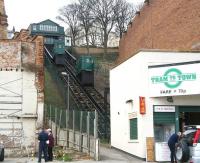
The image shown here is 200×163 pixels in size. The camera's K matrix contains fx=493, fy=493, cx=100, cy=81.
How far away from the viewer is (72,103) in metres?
46.8

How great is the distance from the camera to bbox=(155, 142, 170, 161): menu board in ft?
84.2

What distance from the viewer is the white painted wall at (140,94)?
26219 mm

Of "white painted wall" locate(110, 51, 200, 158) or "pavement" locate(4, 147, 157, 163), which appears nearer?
"pavement" locate(4, 147, 157, 163)

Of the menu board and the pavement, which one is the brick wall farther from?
the menu board

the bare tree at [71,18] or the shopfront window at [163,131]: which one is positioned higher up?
the bare tree at [71,18]

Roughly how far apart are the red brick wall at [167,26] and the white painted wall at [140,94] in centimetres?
426

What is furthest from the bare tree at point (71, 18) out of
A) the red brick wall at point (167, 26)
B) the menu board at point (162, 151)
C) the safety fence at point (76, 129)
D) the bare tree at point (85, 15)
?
the menu board at point (162, 151)

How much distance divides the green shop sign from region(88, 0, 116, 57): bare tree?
49.7 meters

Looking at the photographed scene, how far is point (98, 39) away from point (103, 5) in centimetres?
1060

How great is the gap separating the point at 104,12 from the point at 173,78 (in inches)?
1987

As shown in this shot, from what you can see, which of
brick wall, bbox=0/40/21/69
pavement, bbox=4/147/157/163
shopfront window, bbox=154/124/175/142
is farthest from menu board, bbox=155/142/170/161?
brick wall, bbox=0/40/21/69

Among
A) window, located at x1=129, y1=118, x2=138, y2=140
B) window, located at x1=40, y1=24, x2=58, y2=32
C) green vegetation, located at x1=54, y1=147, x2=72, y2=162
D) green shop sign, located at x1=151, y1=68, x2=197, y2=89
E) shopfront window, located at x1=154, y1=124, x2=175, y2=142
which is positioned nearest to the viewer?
green vegetation, located at x1=54, y1=147, x2=72, y2=162

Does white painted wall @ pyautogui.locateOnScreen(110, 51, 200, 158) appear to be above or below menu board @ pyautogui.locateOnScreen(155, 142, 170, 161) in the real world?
above

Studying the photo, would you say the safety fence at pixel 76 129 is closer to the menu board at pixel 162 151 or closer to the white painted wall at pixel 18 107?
the white painted wall at pixel 18 107
